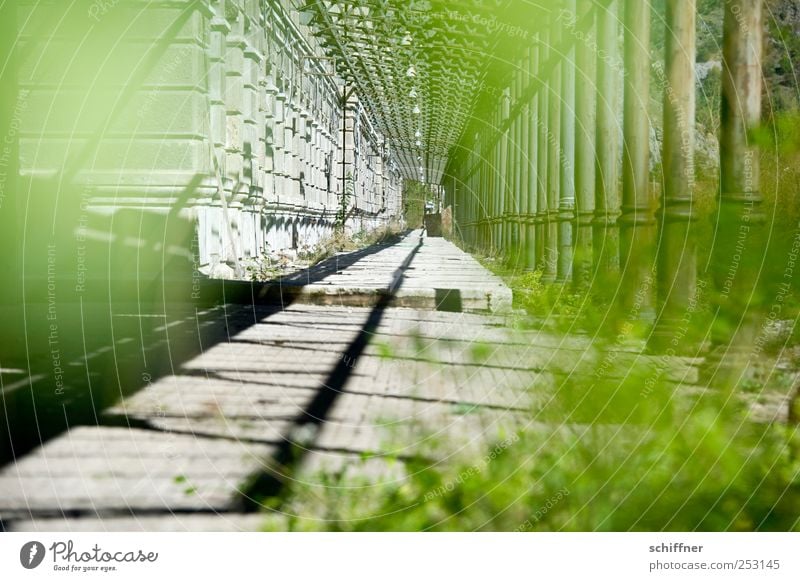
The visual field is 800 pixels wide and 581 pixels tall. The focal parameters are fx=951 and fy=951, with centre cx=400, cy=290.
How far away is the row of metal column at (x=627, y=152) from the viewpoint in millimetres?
4531

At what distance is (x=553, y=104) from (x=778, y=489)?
35.8 ft

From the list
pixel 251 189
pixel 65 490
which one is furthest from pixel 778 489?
pixel 251 189

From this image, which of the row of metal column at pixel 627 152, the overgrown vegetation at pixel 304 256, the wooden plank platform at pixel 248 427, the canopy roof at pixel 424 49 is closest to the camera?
the wooden plank platform at pixel 248 427

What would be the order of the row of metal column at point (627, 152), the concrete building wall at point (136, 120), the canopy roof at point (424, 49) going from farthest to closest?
1. the canopy roof at point (424, 49)
2. the concrete building wall at point (136, 120)
3. the row of metal column at point (627, 152)

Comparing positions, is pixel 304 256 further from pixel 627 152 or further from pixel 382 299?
pixel 627 152

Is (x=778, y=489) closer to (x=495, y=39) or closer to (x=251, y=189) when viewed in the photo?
(x=251, y=189)

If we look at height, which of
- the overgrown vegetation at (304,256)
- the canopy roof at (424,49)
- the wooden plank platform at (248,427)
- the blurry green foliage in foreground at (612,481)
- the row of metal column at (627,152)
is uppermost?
the canopy roof at (424,49)

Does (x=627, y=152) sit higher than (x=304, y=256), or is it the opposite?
(x=627, y=152)

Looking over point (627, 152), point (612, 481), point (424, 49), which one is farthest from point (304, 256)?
point (612, 481)

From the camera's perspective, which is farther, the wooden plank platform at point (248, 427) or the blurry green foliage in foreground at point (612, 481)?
the wooden plank platform at point (248, 427)

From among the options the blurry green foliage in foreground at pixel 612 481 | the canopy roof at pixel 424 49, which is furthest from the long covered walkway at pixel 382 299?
the canopy roof at pixel 424 49

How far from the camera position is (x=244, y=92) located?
1667cm

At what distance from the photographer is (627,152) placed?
7.27 m

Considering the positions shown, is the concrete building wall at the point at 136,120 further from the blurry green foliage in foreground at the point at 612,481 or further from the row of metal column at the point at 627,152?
the blurry green foliage in foreground at the point at 612,481
